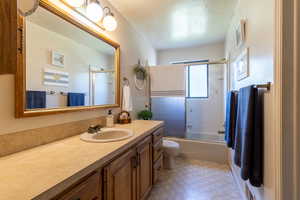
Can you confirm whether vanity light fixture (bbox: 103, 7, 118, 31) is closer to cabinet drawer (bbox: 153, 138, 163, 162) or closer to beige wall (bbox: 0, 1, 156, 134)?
beige wall (bbox: 0, 1, 156, 134)

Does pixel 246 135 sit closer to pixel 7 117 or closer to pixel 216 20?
pixel 7 117

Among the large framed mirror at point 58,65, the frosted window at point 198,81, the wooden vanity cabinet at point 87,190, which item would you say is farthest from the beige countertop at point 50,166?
the frosted window at point 198,81

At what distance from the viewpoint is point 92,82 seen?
1.59 metres

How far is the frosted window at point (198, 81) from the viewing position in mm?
3426

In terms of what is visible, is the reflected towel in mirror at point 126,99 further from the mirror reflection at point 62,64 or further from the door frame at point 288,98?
the door frame at point 288,98

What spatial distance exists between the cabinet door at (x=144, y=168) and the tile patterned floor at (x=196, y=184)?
0.83 feet

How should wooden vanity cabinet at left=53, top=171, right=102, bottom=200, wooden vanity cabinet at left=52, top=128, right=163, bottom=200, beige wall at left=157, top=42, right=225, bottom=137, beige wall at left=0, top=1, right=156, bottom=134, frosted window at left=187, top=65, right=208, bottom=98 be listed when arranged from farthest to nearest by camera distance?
frosted window at left=187, top=65, right=208, bottom=98 → beige wall at left=157, top=42, right=225, bottom=137 → beige wall at left=0, top=1, right=156, bottom=134 → wooden vanity cabinet at left=52, top=128, right=163, bottom=200 → wooden vanity cabinet at left=53, top=171, right=102, bottom=200

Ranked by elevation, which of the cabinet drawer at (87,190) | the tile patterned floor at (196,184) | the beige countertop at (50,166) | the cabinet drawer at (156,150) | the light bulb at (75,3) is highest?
the light bulb at (75,3)

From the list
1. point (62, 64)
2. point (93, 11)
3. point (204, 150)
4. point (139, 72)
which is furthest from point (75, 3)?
point (204, 150)

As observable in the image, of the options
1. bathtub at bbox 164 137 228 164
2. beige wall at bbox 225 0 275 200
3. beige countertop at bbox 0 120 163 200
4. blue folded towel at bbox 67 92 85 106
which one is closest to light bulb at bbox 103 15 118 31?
blue folded towel at bbox 67 92 85 106

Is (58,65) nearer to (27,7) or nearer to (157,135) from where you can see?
(27,7)

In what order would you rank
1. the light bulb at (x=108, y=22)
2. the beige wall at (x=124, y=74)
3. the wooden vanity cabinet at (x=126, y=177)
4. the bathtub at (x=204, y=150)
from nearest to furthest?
the wooden vanity cabinet at (x=126, y=177), the beige wall at (x=124, y=74), the light bulb at (x=108, y=22), the bathtub at (x=204, y=150)

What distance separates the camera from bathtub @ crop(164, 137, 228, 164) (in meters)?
2.50

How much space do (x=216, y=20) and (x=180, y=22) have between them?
561 millimetres
